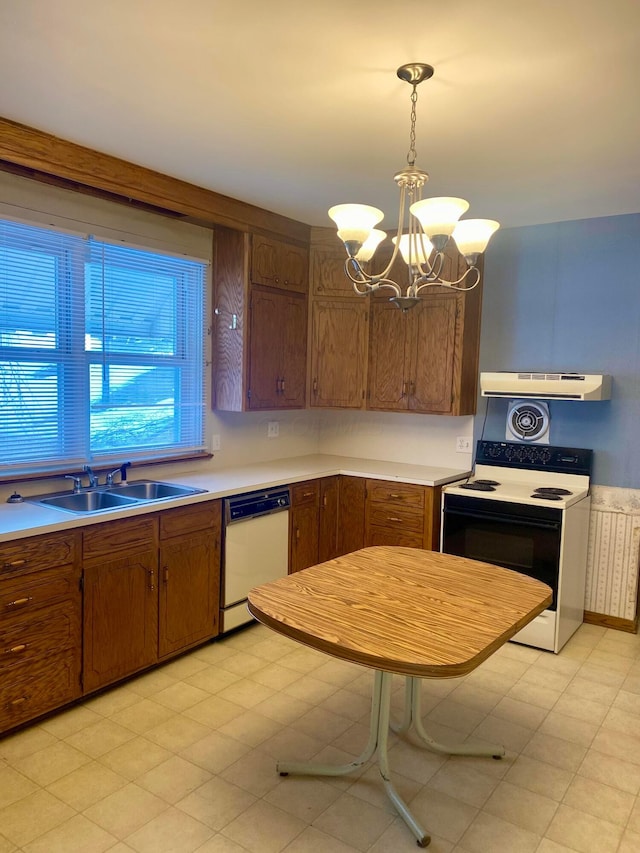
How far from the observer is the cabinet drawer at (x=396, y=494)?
3.83 meters

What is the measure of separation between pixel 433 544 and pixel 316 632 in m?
2.16

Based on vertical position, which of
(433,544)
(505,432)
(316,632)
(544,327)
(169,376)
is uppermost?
(544,327)

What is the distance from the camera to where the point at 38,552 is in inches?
96.7

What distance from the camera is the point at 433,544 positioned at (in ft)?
12.5

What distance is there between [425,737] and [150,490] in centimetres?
189

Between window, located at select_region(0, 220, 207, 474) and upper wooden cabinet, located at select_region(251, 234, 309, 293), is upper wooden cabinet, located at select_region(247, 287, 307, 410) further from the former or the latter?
window, located at select_region(0, 220, 207, 474)

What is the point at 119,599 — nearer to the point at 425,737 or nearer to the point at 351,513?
the point at 425,737

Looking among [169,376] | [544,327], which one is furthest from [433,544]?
[169,376]

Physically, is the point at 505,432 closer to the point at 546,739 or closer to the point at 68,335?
the point at 546,739

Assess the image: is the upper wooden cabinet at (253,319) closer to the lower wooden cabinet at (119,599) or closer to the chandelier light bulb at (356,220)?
the lower wooden cabinet at (119,599)

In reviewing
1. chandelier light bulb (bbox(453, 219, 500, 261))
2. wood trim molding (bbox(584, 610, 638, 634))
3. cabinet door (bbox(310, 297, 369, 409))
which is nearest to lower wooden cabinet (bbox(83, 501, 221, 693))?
cabinet door (bbox(310, 297, 369, 409))

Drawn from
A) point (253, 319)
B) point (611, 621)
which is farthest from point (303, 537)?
point (611, 621)

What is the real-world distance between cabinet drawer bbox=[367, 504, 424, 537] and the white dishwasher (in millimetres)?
613

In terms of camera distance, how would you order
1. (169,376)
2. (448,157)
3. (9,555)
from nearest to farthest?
1. (9,555)
2. (448,157)
3. (169,376)
